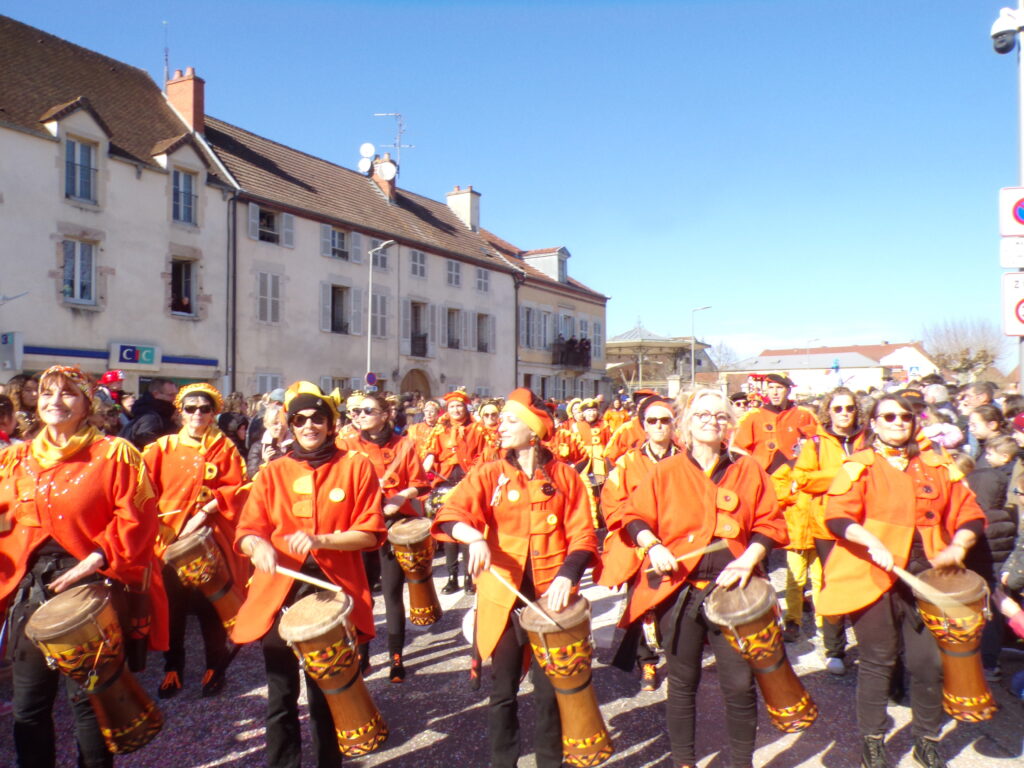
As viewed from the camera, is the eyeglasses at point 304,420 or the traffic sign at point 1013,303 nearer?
the eyeglasses at point 304,420

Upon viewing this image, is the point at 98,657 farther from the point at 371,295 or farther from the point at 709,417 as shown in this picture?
the point at 371,295

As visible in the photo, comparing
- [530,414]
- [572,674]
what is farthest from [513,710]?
[530,414]

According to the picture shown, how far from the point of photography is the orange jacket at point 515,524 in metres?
3.71

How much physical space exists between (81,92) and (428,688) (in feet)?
65.8

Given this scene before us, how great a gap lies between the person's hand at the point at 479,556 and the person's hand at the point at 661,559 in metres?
0.70

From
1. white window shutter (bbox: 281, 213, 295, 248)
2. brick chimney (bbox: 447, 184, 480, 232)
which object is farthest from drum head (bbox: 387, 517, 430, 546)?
brick chimney (bbox: 447, 184, 480, 232)

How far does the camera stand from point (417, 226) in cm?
2961

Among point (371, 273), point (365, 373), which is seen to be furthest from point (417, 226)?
point (365, 373)

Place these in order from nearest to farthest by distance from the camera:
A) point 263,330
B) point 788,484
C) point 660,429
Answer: point 660,429 < point 788,484 < point 263,330

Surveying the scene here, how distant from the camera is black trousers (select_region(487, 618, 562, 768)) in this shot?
353 cm

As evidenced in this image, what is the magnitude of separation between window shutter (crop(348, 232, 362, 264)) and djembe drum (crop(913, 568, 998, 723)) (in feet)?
77.2

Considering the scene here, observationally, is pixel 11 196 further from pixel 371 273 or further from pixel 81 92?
pixel 371 273

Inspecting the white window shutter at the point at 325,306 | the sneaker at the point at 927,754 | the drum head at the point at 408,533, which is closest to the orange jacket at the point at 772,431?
the drum head at the point at 408,533

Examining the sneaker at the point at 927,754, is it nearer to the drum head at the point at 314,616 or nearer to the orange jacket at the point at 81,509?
the drum head at the point at 314,616
